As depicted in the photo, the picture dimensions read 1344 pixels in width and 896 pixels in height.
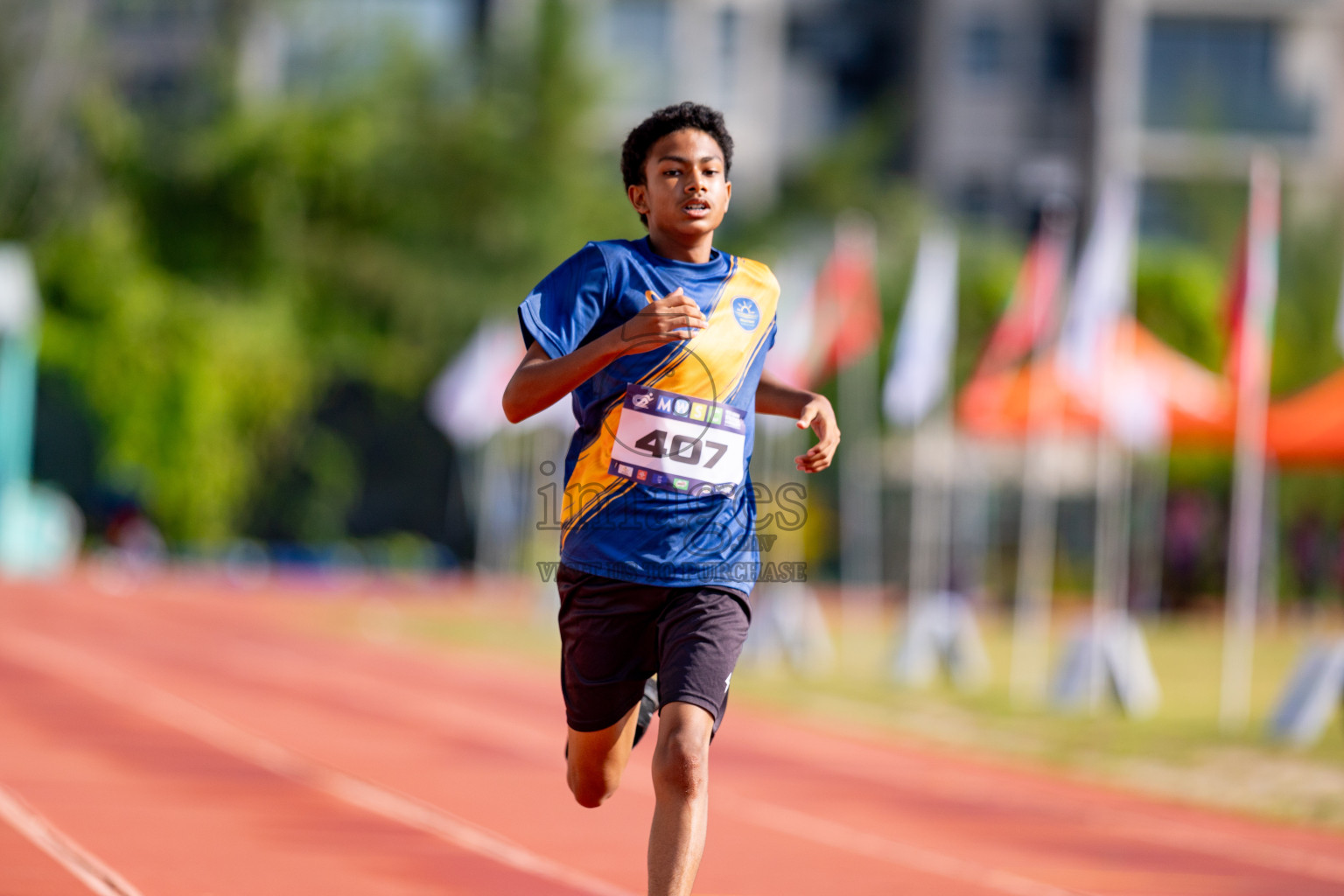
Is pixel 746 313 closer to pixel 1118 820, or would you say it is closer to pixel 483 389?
pixel 1118 820

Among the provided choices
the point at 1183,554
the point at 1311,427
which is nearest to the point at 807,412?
the point at 1311,427

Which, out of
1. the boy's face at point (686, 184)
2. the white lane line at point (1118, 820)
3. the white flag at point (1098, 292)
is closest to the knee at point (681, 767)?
the boy's face at point (686, 184)

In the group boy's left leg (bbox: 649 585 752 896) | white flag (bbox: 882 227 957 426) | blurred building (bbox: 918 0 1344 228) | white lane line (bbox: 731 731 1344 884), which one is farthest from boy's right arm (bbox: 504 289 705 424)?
blurred building (bbox: 918 0 1344 228)

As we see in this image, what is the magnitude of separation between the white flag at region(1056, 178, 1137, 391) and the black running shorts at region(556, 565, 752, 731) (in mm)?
10404

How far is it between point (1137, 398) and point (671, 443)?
13.4 m

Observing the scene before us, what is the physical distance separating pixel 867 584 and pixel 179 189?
13.6 m

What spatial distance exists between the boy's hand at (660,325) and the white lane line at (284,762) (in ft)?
7.91

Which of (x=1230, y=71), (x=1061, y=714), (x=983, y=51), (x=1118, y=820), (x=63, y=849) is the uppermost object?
(x=983, y=51)

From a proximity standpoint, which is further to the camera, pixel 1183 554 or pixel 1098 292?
pixel 1183 554

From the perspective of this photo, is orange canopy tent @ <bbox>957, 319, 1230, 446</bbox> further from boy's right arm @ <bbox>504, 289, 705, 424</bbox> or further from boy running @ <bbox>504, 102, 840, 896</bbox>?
boy's right arm @ <bbox>504, 289, 705, 424</bbox>

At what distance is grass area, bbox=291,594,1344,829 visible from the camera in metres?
10.5

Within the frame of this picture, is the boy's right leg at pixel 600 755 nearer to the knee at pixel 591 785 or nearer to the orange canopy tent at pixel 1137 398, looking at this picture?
the knee at pixel 591 785

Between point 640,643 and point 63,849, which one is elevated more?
point 640,643

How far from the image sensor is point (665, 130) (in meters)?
4.60
